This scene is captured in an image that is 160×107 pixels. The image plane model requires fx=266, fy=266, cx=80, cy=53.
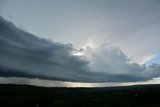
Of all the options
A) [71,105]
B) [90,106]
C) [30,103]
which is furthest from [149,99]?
[30,103]

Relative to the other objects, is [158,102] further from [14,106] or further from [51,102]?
[14,106]

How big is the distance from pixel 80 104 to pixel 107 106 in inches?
729

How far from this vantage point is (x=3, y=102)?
173375mm

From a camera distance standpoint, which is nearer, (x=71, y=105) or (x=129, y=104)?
(x=129, y=104)

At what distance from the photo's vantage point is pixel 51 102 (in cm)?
17038

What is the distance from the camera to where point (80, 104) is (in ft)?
566

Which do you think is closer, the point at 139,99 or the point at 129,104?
the point at 129,104

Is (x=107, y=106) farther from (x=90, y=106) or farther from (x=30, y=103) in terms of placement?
(x=30, y=103)

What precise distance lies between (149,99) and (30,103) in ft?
246

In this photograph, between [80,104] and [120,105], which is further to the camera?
[80,104]

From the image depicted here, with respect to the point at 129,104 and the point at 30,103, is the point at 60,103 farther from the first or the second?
the point at 129,104

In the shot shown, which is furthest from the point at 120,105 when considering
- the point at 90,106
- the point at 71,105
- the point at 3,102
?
the point at 3,102

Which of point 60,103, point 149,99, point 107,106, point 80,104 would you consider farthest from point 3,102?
point 149,99

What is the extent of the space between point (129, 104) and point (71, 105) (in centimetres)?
3679
